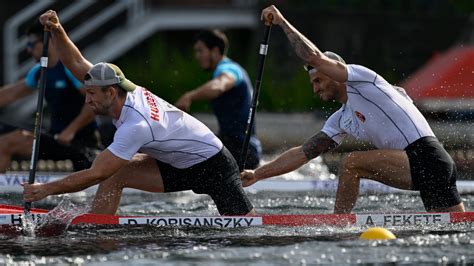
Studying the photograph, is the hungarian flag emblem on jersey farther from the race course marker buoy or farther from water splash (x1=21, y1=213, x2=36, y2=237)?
water splash (x1=21, y1=213, x2=36, y2=237)

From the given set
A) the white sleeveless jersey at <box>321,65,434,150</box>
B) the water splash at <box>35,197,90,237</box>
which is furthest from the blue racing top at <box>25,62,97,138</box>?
the white sleeveless jersey at <box>321,65,434,150</box>

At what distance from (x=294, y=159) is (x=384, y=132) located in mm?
1010

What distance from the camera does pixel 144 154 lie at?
10961mm

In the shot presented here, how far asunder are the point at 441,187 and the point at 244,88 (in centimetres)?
398

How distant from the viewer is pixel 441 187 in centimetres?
1090

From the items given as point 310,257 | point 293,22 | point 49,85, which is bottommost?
point 310,257

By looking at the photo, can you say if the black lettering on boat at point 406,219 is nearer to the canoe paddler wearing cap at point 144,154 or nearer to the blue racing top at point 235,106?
the canoe paddler wearing cap at point 144,154

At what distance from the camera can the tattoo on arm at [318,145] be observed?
11531 mm

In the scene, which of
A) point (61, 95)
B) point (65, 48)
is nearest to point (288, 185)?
point (61, 95)

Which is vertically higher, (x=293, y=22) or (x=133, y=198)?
(x=293, y=22)

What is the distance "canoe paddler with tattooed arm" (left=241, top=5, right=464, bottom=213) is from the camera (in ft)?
35.5

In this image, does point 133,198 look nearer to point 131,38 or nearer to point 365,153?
point 365,153

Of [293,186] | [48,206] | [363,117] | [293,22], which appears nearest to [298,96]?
[293,22]

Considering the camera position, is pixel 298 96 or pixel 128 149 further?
pixel 298 96
